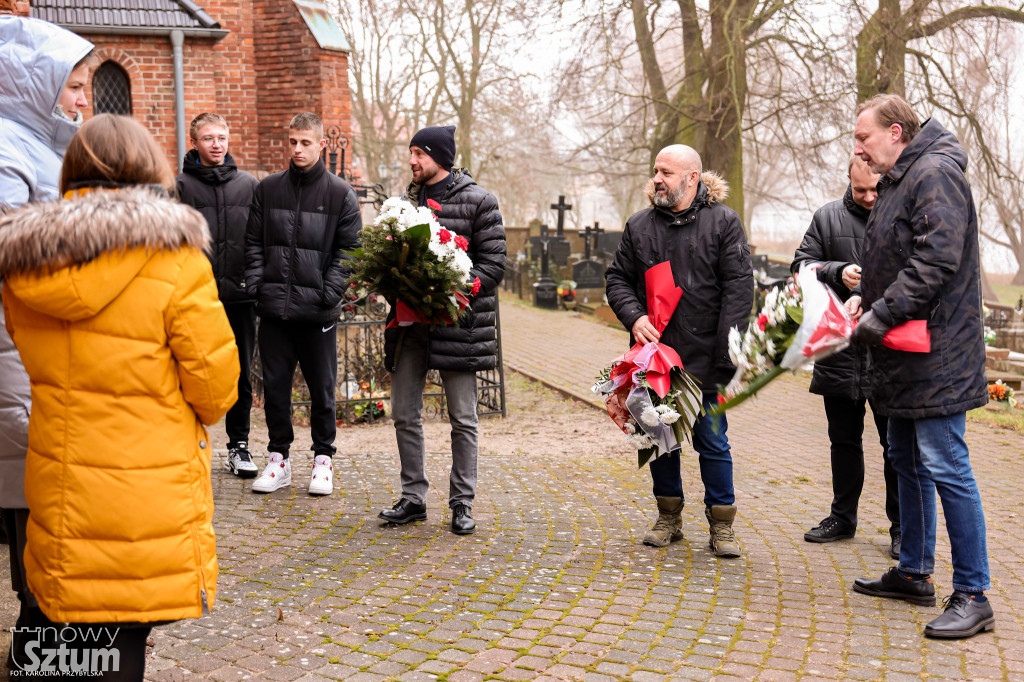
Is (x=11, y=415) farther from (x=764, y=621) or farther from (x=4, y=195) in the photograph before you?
(x=764, y=621)

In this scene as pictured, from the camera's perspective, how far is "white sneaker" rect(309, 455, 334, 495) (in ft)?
20.7

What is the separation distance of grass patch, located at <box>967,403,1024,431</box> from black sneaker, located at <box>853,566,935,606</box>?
5.74 m

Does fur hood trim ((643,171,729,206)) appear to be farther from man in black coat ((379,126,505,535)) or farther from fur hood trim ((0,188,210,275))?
fur hood trim ((0,188,210,275))

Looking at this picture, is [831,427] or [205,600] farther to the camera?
[831,427]

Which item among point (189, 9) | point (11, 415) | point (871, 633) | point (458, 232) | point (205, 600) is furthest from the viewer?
point (189, 9)

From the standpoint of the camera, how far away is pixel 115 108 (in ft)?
43.5

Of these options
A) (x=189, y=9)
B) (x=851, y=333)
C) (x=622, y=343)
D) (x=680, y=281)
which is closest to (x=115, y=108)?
(x=189, y=9)

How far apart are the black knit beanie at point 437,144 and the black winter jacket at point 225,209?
64.2 inches

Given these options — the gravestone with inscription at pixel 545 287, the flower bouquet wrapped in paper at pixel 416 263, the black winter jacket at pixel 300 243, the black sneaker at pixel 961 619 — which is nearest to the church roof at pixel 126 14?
the black winter jacket at pixel 300 243

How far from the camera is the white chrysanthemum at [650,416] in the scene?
489 cm

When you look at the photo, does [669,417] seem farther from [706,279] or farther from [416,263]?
[416,263]

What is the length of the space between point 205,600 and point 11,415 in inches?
41.8

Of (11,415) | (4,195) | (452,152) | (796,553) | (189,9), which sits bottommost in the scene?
(796,553)

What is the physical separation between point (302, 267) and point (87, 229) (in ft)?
10.8
